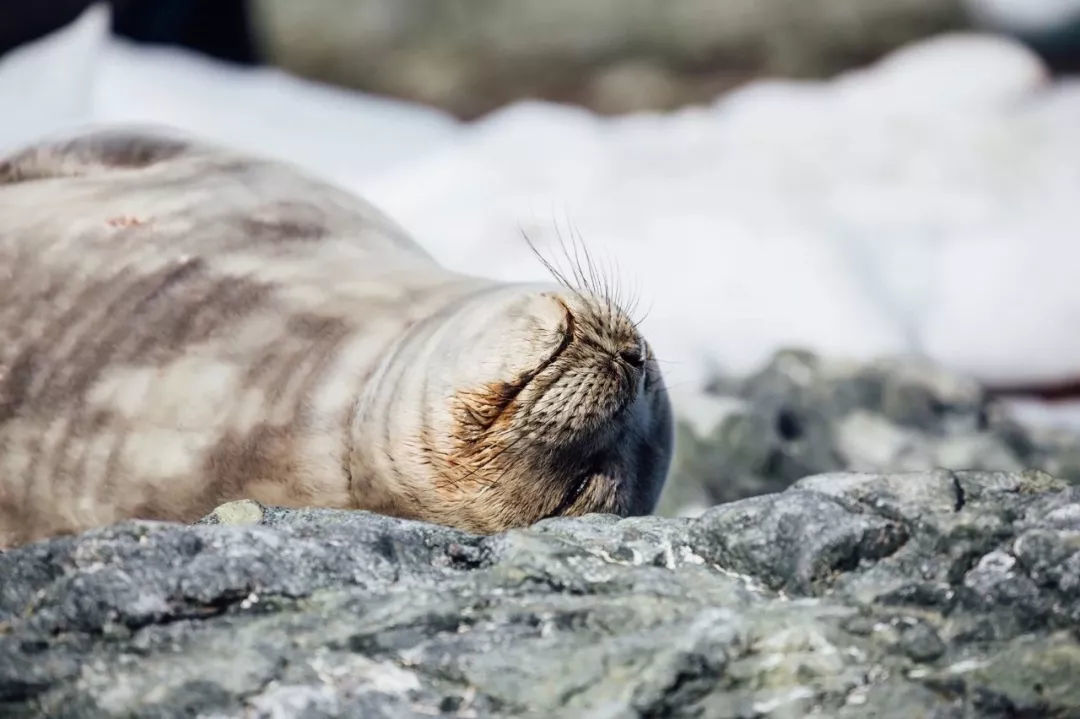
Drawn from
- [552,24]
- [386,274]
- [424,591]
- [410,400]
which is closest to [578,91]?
[552,24]

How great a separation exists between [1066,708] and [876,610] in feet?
0.85

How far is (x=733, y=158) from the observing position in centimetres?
679

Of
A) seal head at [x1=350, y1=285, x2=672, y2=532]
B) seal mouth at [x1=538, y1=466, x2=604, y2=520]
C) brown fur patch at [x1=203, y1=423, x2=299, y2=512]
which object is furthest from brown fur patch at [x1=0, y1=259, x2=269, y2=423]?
seal mouth at [x1=538, y1=466, x2=604, y2=520]

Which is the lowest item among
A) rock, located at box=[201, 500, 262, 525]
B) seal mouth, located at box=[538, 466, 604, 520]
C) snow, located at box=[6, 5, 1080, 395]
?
snow, located at box=[6, 5, 1080, 395]

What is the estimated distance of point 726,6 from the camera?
823 cm

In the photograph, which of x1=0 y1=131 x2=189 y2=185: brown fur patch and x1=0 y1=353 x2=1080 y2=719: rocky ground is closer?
x1=0 y1=353 x2=1080 y2=719: rocky ground

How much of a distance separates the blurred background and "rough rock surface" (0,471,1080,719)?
2193 mm

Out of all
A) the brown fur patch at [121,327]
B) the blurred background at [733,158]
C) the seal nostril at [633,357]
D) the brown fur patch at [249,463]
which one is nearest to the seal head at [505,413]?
the seal nostril at [633,357]

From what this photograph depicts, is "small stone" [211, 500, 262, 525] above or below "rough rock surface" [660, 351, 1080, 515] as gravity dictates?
above

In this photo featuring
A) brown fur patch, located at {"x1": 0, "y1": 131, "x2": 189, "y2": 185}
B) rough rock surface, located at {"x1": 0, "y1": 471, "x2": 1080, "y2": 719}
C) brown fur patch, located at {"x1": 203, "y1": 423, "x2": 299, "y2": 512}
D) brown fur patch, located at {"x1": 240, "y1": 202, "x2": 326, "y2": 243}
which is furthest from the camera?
brown fur patch, located at {"x1": 0, "y1": 131, "x2": 189, "y2": 185}

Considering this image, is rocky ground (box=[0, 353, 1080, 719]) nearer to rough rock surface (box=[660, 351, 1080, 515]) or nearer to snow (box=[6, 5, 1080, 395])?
rough rock surface (box=[660, 351, 1080, 515])

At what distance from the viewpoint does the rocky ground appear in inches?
71.6

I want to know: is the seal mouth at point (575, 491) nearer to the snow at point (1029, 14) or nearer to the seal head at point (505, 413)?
the seal head at point (505, 413)

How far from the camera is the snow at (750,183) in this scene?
5.70m
